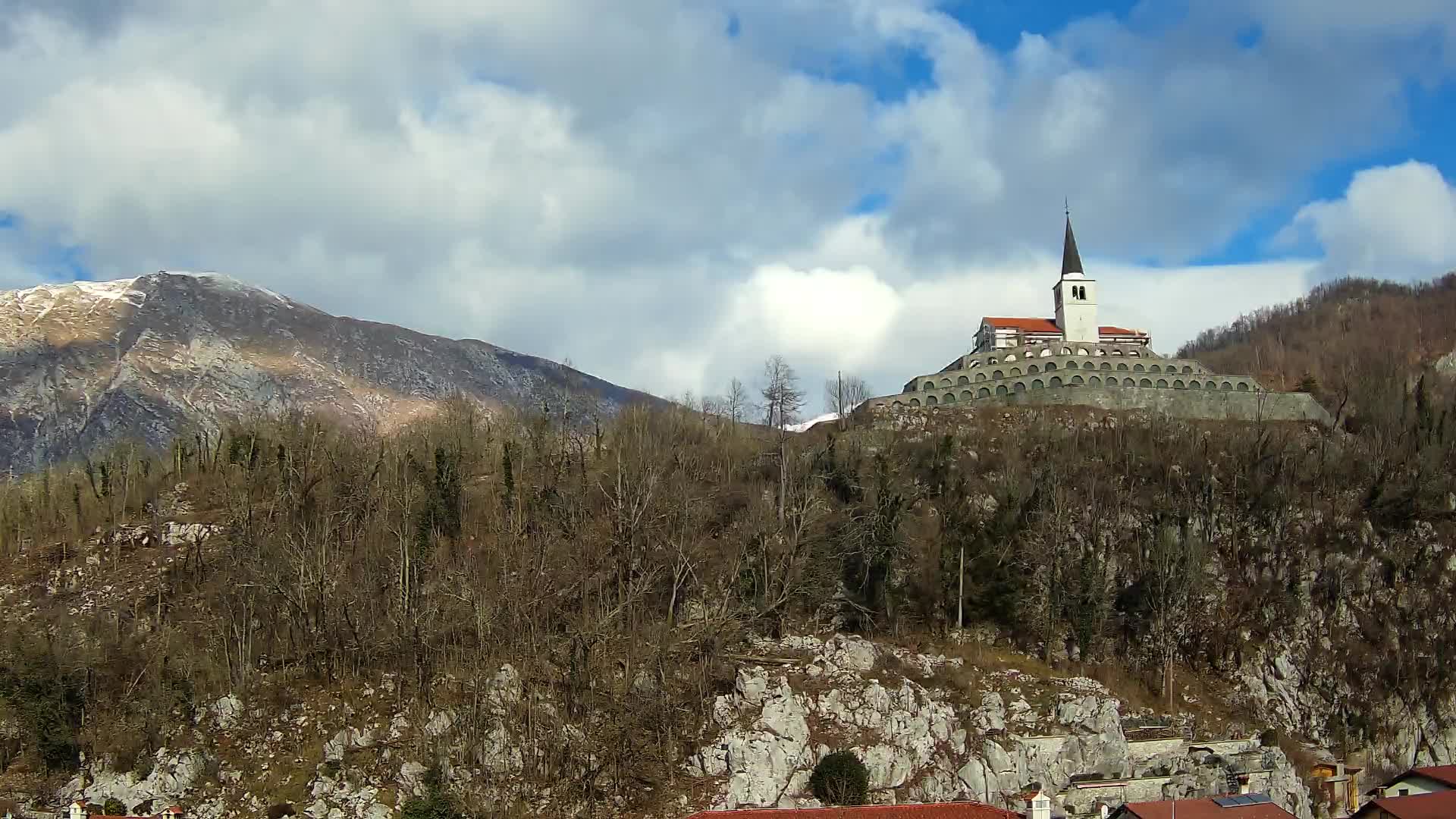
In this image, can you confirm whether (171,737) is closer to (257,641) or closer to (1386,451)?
(257,641)

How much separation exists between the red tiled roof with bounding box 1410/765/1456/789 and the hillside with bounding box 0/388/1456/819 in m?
4.43

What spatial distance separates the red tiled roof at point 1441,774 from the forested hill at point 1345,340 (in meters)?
30.7

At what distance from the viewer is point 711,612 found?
50.9 meters

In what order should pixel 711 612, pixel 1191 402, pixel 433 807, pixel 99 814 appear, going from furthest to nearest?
pixel 1191 402 → pixel 711 612 → pixel 99 814 → pixel 433 807

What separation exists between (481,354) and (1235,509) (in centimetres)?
9715

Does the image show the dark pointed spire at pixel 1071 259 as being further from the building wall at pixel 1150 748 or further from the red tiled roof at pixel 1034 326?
the building wall at pixel 1150 748

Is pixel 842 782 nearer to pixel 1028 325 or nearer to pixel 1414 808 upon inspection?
pixel 1414 808

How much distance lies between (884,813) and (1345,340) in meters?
110

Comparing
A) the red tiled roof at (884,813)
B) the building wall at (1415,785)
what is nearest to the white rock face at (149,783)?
the red tiled roof at (884,813)

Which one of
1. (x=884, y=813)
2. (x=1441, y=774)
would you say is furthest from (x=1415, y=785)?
(x=884, y=813)

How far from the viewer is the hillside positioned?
147ft

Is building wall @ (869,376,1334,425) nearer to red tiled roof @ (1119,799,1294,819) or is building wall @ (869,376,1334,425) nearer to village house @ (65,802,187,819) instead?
red tiled roof @ (1119,799,1294,819)

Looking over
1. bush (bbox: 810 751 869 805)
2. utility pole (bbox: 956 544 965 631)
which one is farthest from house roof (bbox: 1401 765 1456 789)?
bush (bbox: 810 751 869 805)

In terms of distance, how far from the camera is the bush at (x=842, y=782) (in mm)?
43344
